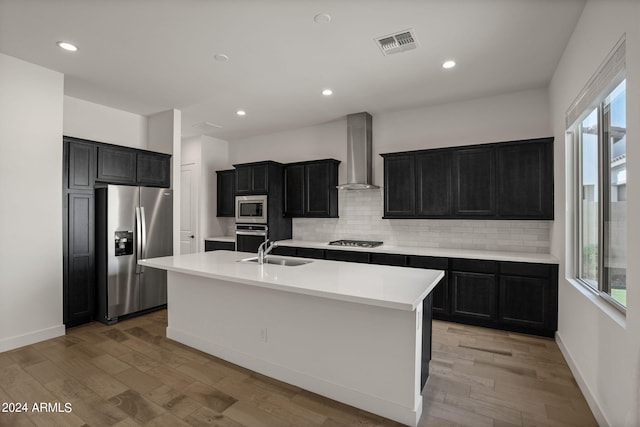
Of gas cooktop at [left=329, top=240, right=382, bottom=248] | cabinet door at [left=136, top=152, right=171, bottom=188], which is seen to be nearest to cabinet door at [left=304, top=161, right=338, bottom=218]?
gas cooktop at [left=329, top=240, right=382, bottom=248]

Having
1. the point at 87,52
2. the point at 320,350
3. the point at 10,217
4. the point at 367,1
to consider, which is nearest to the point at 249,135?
the point at 87,52

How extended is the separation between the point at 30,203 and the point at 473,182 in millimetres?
5066

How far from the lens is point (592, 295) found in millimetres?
2342

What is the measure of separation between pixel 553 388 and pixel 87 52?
5.12m

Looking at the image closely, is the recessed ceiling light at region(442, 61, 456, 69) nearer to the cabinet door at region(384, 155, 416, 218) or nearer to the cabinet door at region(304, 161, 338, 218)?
the cabinet door at region(384, 155, 416, 218)

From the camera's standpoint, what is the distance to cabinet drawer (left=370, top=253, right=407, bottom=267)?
4188 millimetres

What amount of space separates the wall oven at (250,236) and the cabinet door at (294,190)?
538 millimetres

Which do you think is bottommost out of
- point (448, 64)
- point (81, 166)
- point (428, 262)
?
point (428, 262)

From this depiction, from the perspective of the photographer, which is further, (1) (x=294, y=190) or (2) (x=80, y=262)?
(1) (x=294, y=190)

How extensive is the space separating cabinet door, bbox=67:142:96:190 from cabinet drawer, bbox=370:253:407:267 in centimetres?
380

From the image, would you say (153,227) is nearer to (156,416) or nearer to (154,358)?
(154,358)

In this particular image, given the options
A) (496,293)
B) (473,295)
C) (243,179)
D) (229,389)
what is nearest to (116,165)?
(243,179)

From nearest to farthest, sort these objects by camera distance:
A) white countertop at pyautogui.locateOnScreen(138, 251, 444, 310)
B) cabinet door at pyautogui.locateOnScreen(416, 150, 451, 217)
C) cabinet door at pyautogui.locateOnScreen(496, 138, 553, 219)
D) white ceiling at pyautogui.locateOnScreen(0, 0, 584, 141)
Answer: white countertop at pyautogui.locateOnScreen(138, 251, 444, 310), white ceiling at pyautogui.locateOnScreen(0, 0, 584, 141), cabinet door at pyautogui.locateOnScreen(496, 138, 553, 219), cabinet door at pyautogui.locateOnScreen(416, 150, 451, 217)

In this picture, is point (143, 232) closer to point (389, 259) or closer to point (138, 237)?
point (138, 237)
